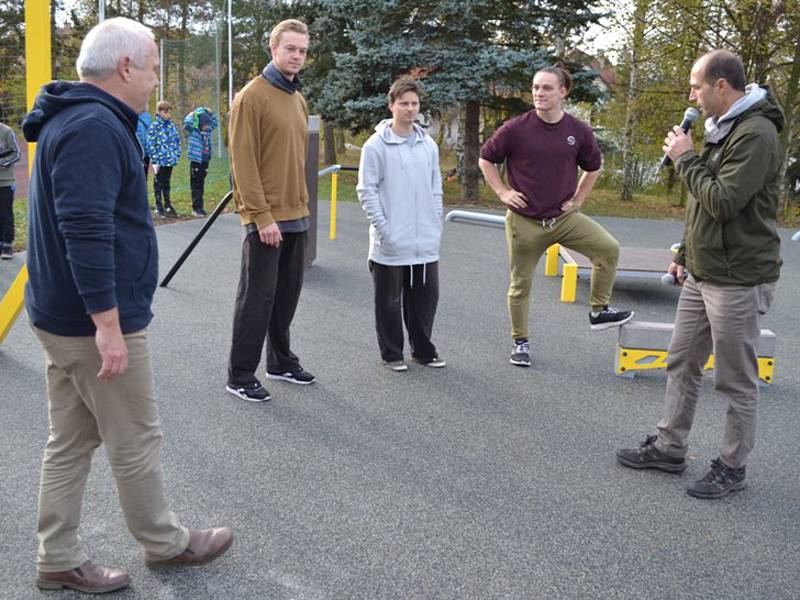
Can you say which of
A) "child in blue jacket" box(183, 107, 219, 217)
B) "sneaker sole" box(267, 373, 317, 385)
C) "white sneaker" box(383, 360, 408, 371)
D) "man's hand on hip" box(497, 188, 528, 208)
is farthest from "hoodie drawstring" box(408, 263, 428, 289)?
"child in blue jacket" box(183, 107, 219, 217)

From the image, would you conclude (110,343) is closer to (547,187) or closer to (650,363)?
(547,187)

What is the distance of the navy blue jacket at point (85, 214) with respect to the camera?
2242 millimetres

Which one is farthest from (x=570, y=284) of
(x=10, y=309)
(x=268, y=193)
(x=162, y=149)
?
(x=162, y=149)

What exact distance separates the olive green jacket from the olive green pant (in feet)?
5.62

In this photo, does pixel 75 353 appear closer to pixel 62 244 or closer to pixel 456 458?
pixel 62 244

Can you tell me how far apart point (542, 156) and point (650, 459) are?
2.11 m

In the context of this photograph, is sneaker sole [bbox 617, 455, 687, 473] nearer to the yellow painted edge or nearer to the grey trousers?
the grey trousers

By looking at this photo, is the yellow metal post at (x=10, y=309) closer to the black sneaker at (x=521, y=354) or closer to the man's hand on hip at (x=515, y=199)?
the man's hand on hip at (x=515, y=199)

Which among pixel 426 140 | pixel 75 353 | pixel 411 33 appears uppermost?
pixel 411 33

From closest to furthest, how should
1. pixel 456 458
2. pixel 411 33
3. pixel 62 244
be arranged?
1. pixel 62 244
2. pixel 456 458
3. pixel 411 33

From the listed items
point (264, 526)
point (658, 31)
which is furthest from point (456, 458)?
point (658, 31)

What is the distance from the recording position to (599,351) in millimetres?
5859

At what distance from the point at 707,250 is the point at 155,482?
7.70 feet

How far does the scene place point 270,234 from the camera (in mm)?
4344
